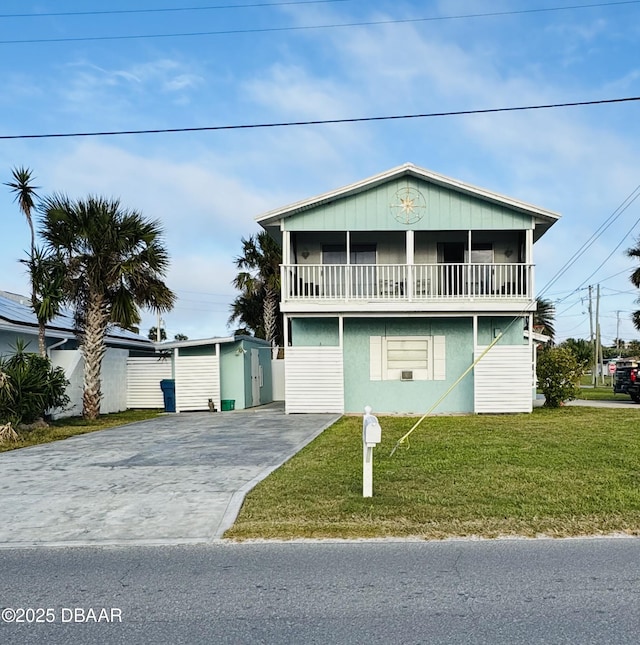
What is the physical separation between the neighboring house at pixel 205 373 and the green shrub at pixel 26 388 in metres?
5.29

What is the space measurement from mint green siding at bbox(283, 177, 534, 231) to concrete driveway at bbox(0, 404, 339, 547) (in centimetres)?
660

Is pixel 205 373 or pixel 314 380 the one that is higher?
pixel 205 373

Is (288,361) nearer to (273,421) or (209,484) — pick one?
(273,421)

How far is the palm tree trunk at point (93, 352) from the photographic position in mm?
17625

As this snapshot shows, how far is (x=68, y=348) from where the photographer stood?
21109mm

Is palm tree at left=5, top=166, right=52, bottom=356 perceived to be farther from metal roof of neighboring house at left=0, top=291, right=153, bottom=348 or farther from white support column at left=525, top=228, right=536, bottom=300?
white support column at left=525, top=228, right=536, bottom=300

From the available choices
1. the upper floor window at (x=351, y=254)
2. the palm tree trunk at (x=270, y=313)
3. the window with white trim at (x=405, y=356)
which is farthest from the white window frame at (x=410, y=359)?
the palm tree trunk at (x=270, y=313)

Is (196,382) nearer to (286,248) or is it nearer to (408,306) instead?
(286,248)

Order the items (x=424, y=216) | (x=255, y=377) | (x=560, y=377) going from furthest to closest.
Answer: (x=255, y=377), (x=560, y=377), (x=424, y=216)

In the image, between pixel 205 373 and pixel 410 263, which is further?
pixel 205 373

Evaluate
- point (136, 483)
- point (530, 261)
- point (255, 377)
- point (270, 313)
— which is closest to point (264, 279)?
point (270, 313)

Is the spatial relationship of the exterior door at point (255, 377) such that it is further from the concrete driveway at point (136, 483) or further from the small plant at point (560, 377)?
the small plant at point (560, 377)

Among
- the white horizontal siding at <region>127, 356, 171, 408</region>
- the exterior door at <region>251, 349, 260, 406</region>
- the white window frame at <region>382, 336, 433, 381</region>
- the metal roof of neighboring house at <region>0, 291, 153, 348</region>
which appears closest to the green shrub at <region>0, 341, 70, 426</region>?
the metal roof of neighboring house at <region>0, 291, 153, 348</region>

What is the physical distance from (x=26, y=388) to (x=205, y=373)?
6890 mm
